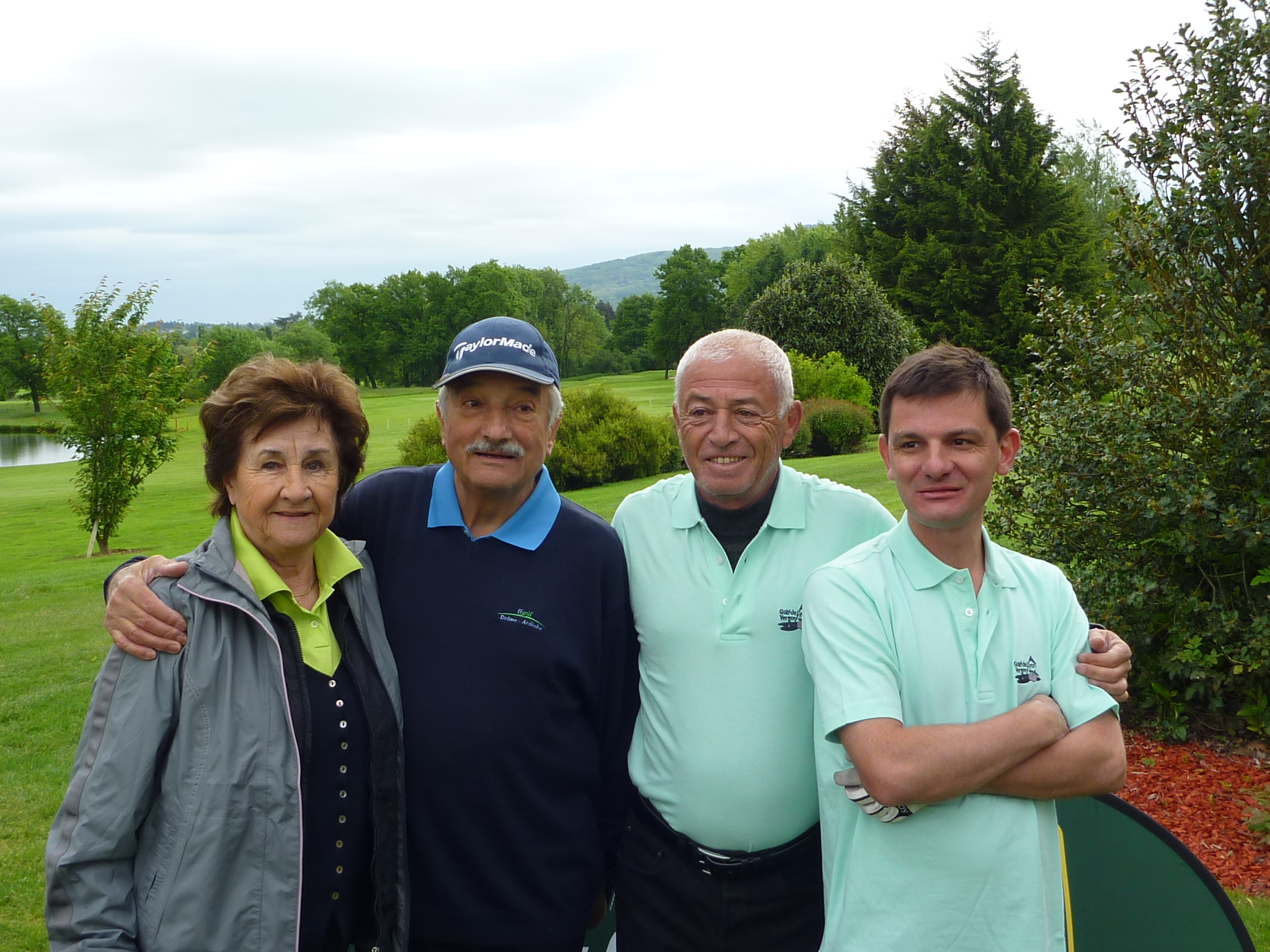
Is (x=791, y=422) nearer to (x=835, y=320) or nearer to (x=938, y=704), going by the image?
(x=938, y=704)

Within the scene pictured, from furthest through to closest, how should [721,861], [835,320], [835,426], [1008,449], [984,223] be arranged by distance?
[984,223]
[835,320]
[835,426]
[721,861]
[1008,449]

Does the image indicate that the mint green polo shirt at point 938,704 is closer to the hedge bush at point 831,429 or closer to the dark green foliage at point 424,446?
the dark green foliage at point 424,446

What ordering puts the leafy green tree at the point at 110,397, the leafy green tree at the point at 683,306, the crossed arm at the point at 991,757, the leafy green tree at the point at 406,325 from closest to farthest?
1. the crossed arm at the point at 991,757
2. the leafy green tree at the point at 110,397
3. the leafy green tree at the point at 683,306
4. the leafy green tree at the point at 406,325

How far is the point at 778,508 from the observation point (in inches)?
119

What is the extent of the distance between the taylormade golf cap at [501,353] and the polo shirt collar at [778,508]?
0.58m

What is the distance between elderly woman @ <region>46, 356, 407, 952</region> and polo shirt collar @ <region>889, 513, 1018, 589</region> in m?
1.46

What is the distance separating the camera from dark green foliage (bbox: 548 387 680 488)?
20.0 meters

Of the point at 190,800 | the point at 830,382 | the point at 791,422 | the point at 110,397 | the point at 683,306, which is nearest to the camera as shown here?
the point at 190,800

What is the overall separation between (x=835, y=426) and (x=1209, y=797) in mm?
16522

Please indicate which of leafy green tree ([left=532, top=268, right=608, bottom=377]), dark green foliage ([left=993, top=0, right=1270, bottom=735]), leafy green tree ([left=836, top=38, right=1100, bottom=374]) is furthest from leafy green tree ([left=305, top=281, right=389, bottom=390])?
dark green foliage ([left=993, top=0, right=1270, bottom=735])

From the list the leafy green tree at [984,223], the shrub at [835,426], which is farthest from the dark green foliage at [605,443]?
the leafy green tree at [984,223]

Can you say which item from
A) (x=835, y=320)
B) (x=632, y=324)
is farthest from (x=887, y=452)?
(x=632, y=324)

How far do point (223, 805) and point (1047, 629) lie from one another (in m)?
2.10

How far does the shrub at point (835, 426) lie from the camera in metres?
21.8
